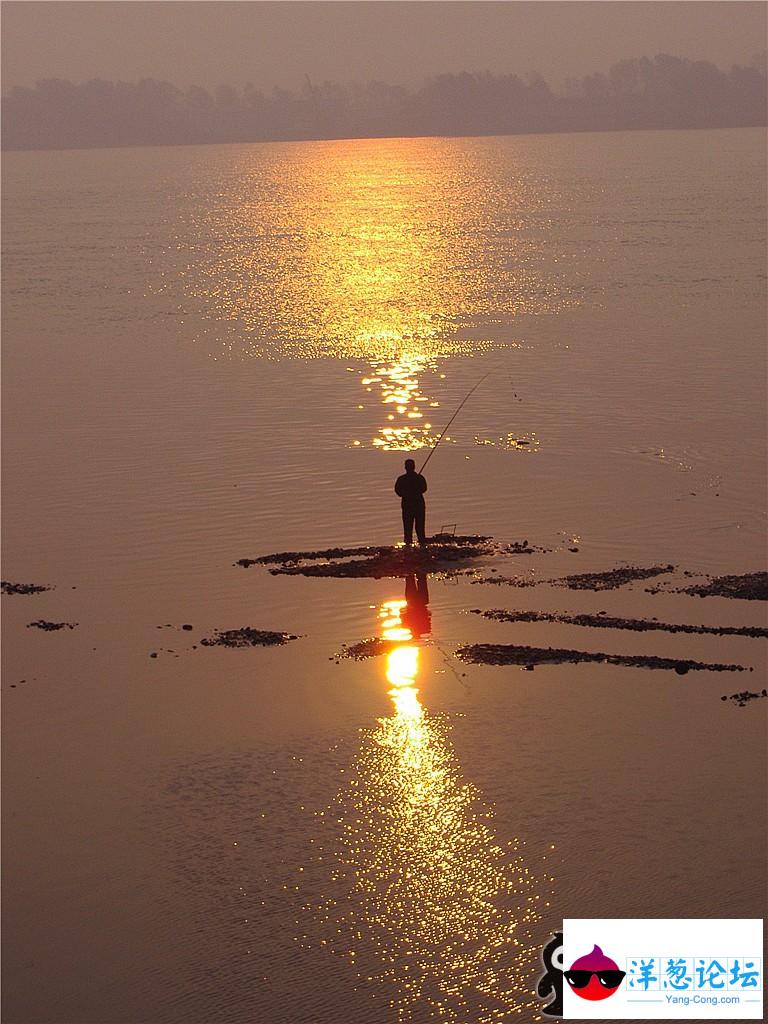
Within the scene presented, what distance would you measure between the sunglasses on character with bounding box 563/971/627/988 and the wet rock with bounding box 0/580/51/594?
464 inches

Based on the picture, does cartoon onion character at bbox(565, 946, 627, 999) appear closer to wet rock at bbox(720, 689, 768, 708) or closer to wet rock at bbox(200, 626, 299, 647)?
wet rock at bbox(720, 689, 768, 708)

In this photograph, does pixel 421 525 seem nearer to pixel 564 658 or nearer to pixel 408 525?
pixel 408 525

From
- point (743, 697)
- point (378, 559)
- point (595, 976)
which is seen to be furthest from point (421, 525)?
point (595, 976)

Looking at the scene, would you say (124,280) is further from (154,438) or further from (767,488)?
(767,488)

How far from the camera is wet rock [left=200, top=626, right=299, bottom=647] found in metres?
18.7

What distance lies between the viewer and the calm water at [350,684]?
12172 mm

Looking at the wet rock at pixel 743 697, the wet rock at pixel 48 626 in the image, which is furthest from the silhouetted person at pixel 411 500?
the wet rock at pixel 743 697

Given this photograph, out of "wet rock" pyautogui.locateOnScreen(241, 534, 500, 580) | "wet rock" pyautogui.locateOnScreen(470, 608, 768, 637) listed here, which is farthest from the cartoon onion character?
"wet rock" pyautogui.locateOnScreen(241, 534, 500, 580)

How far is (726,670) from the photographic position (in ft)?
57.0

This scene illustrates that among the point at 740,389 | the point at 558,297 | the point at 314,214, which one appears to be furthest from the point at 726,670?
the point at 314,214

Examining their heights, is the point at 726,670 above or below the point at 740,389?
below

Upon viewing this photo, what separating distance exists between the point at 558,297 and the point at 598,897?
43.7m

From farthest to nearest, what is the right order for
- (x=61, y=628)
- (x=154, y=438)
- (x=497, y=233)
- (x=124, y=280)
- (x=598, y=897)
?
(x=497, y=233) < (x=124, y=280) < (x=154, y=438) < (x=61, y=628) < (x=598, y=897)

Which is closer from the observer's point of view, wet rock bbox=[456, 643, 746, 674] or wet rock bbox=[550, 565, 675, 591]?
wet rock bbox=[456, 643, 746, 674]
